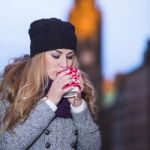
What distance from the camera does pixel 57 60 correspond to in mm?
2344

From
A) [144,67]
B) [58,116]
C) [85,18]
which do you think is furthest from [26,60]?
[85,18]

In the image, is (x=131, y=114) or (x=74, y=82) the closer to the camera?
(x=74, y=82)

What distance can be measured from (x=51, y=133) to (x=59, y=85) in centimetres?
21

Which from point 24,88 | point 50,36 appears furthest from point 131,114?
point 24,88

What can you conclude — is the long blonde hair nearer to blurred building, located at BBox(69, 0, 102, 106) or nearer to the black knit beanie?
the black knit beanie

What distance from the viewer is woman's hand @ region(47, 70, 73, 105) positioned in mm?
2229

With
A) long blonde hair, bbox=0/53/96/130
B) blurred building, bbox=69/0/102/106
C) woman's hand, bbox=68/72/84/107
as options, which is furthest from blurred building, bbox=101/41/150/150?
woman's hand, bbox=68/72/84/107

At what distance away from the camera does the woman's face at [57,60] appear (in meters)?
2.33

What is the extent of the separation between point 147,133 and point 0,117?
4946 cm

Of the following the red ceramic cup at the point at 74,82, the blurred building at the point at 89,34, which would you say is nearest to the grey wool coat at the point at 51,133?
the red ceramic cup at the point at 74,82

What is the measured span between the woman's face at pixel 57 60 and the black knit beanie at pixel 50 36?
0.02 meters

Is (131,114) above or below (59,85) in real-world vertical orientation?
below

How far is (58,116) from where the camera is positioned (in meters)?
2.35

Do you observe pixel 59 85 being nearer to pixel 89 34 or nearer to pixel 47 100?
pixel 47 100
